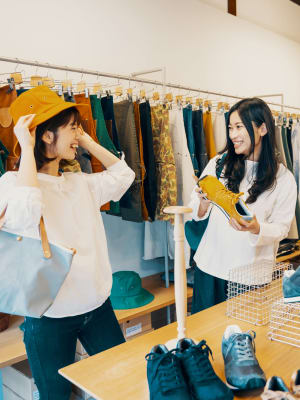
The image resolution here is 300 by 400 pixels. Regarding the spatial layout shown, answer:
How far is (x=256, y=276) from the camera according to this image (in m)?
1.62

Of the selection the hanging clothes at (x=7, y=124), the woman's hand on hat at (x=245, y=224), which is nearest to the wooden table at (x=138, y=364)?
the woman's hand on hat at (x=245, y=224)

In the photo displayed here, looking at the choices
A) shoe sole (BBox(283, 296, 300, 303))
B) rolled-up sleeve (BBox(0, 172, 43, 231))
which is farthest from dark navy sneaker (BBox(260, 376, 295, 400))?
rolled-up sleeve (BBox(0, 172, 43, 231))

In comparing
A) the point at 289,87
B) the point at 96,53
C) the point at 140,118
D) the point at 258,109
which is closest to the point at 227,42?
the point at 289,87

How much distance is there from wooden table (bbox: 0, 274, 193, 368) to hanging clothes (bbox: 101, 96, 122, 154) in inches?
43.9

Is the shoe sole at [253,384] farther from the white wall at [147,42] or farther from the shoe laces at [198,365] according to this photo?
the white wall at [147,42]

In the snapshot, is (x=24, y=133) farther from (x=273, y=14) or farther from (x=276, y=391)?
A: (x=273, y=14)

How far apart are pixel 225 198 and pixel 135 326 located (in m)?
1.63

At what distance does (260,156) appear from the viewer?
74.9 inches

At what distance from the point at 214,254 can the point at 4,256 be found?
3.19ft

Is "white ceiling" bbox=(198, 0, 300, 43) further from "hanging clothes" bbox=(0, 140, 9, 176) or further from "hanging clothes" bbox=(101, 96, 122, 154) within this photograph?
"hanging clothes" bbox=(0, 140, 9, 176)

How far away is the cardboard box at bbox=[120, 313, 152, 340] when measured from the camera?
9.00 feet

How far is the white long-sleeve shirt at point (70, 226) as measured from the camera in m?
1.29

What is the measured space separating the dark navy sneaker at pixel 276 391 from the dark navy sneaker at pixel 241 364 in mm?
68

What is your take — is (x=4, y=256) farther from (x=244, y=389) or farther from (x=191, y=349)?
(x=244, y=389)
